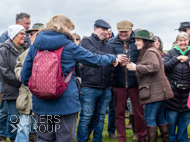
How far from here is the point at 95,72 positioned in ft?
16.6

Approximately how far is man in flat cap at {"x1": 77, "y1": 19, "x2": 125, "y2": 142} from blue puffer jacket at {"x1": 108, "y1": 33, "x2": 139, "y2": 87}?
0.43ft

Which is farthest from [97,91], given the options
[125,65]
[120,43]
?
[120,43]

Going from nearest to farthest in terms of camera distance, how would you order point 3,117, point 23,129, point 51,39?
point 51,39 → point 23,129 → point 3,117

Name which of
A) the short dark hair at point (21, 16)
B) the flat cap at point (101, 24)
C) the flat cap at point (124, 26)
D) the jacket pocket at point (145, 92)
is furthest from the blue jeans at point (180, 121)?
the short dark hair at point (21, 16)

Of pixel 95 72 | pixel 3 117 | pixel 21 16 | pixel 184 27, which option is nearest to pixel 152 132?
pixel 95 72

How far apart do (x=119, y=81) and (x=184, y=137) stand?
1711 mm

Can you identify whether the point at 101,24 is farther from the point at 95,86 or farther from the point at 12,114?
the point at 12,114

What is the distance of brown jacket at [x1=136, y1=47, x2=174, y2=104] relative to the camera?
→ 4453 mm

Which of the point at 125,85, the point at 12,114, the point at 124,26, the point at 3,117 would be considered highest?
the point at 124,26

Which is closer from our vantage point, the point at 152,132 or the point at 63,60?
the point at 63,60

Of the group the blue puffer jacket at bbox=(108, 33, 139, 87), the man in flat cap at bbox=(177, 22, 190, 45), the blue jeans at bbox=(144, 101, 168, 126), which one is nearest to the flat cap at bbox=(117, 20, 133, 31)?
the blue puffer jacket at bbox=(108, 33, 139, 87)

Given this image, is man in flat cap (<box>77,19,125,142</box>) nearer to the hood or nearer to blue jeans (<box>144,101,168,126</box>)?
blue jeans (<box>144,101,168,126</box>)

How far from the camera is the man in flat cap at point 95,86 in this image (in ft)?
16.5

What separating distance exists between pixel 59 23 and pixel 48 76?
75 cm
